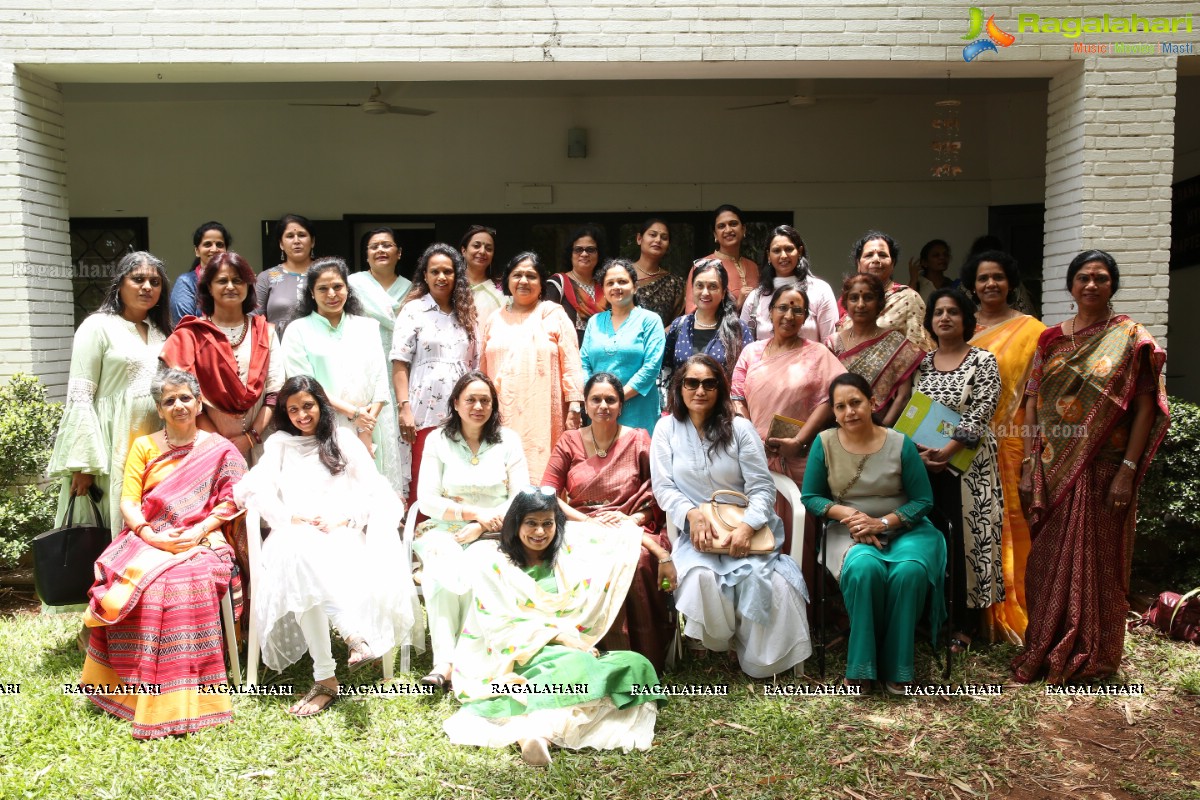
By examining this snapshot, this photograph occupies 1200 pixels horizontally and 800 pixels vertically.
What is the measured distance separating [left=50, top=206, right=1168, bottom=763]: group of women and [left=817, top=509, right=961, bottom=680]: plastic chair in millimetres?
66

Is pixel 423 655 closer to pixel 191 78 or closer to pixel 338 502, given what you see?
pixel 338 502


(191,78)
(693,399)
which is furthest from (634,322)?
(191,78)

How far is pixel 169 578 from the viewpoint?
12.8ft

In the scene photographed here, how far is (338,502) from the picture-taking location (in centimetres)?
437

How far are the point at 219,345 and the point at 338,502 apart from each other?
94 cm

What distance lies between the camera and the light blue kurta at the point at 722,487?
411 centimetres

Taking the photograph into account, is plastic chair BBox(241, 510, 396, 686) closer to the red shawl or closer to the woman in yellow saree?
the red shawl

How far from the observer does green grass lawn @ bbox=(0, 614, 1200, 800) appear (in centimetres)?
329

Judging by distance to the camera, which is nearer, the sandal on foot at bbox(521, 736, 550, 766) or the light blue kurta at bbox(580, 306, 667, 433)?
the sandal on foot at bbox(521, 736, 550, 766)

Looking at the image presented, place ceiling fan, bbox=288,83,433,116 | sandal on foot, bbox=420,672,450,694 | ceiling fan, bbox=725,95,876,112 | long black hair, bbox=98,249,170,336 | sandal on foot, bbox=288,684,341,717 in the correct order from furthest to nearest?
ceiling fan, bbox=725,95,876,112 → ceiling fan, bbox=288,83,433,116 → long black hair, bbox=98,249,170,336 → sandal on foot, bbox=420,672,450,694 → sandal on foot, bbox=288,684,341,717

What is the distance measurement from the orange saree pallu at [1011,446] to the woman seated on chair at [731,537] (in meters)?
1.16

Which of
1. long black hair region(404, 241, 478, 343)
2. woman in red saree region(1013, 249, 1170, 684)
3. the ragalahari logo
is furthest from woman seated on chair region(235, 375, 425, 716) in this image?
the ragalahari logo

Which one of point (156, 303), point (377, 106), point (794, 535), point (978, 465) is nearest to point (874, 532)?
point (794, 535)

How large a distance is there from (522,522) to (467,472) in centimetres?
49
